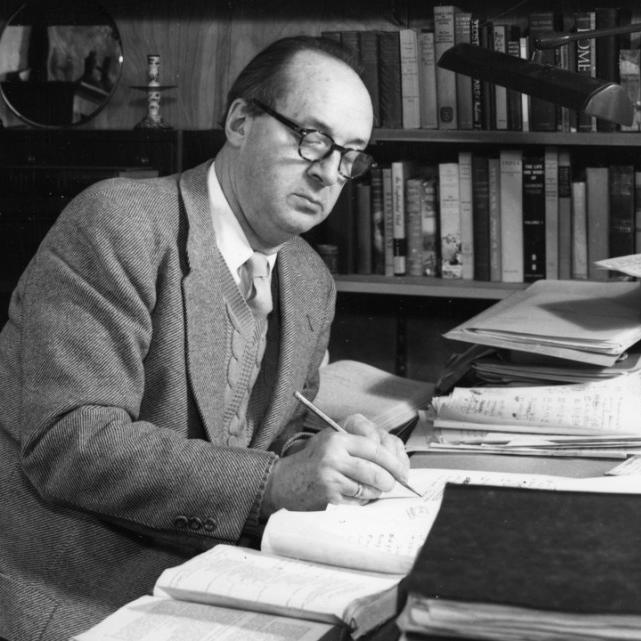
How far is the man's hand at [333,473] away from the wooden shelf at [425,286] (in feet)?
5.13

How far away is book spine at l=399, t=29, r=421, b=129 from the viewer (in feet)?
9.02

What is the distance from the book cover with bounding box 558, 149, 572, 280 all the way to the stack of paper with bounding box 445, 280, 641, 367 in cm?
78

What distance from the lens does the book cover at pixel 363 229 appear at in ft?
9.43

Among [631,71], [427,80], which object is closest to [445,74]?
[427,80]

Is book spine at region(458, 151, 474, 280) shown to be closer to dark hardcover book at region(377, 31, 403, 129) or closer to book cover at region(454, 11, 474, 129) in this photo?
book cover at region(454, 11, 474, 129)

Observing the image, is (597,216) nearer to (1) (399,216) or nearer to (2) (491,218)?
(2) (491,218)

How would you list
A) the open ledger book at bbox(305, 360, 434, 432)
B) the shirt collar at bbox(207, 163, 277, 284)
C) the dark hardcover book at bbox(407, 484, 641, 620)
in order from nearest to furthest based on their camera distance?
the dark hardcover book at bbox(407, 484, 641, 620)
the shirt collar at bbox(207, 163, 277, 284)
the open ledger book at bbox(305, 360, 434, 432)

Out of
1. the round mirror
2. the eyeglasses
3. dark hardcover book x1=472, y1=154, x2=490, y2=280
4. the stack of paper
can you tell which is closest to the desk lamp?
the stack of paper

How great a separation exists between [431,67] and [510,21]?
359mm

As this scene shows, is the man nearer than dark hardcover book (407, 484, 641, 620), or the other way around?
dark hardcover book (407, 484, 641, 620)

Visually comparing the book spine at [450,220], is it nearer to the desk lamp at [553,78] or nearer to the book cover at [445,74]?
the book cover at [445,74]

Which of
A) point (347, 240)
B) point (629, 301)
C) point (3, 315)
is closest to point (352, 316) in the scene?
point (347, 240)

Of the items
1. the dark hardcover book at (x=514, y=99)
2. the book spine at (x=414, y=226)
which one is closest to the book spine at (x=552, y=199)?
the dark hardcover book at (x=514, y=99)

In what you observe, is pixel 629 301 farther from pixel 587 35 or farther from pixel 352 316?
pixel 352 316
